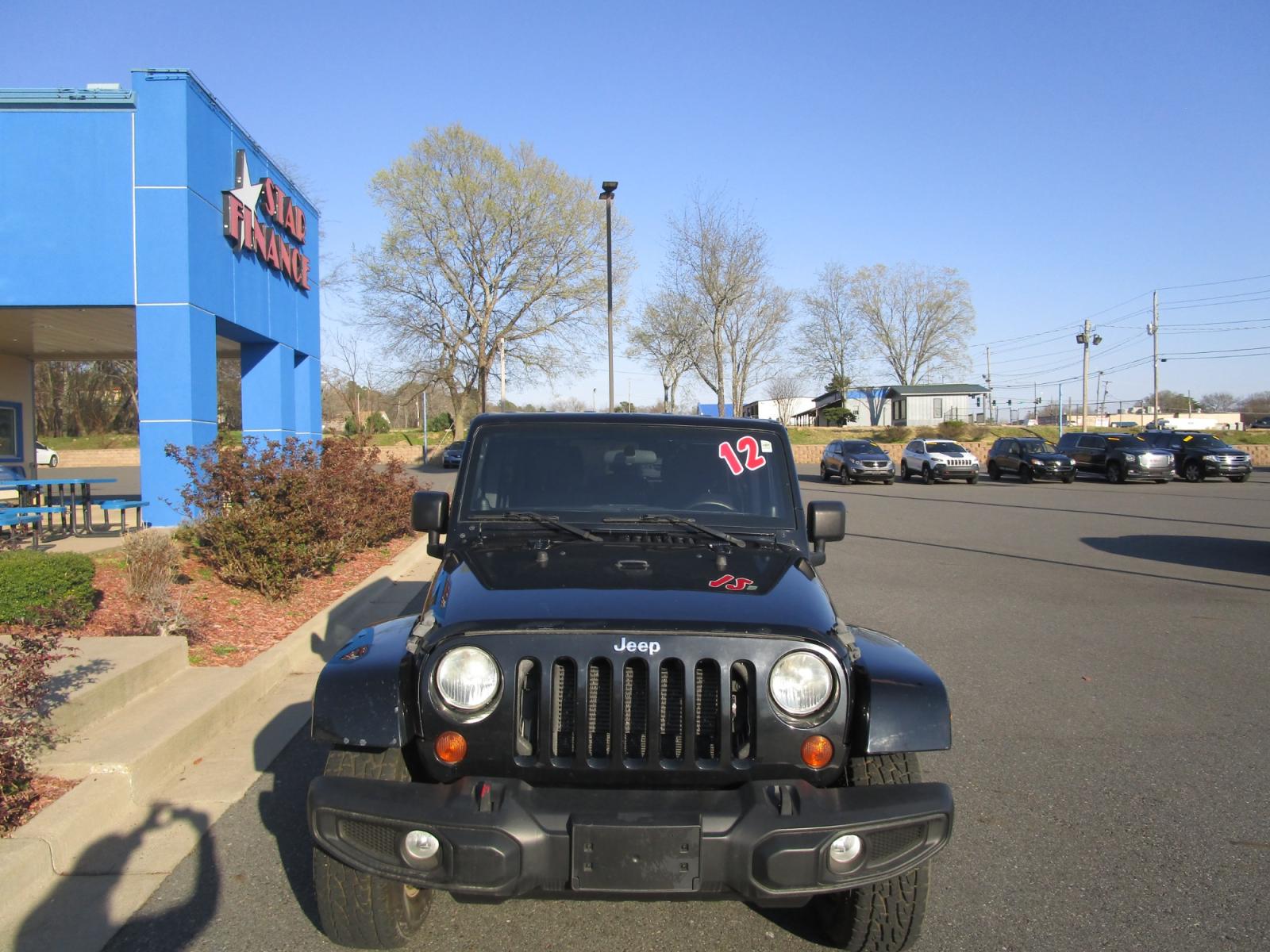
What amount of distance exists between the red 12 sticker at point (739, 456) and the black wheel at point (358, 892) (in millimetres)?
1981

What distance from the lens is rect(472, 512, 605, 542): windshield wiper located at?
148 inches

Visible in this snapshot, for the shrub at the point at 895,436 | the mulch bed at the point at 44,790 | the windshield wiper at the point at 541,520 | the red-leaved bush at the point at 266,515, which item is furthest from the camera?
the shrub at the point at 895,436

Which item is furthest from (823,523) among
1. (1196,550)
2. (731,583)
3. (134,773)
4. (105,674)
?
(1196,550)

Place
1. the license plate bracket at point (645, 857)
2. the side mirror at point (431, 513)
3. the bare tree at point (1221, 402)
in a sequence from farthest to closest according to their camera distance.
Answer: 1. the bare tree at point (1221, 402)
2. the side mirror at point (431, 513)
3. the license plate bracket at point (645, 857)

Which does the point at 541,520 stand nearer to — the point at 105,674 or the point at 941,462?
the point at 105,674

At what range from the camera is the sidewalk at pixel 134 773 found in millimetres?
3254

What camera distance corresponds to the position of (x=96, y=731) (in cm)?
453

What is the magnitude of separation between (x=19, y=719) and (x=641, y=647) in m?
2.63

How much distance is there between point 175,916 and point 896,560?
10986 millimetres

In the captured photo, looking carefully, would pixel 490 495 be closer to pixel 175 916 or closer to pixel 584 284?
pixel 175 916

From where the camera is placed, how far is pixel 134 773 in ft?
13.4

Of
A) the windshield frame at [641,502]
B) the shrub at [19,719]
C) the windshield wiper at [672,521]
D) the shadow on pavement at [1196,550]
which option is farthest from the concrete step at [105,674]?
the shadow on pavement at [1196,550]

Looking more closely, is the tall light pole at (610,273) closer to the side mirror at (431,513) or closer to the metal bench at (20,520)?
the metal bench at (20,520)

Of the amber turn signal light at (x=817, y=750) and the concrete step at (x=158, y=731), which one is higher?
the amber turn signal light at (x=817, y=750)
